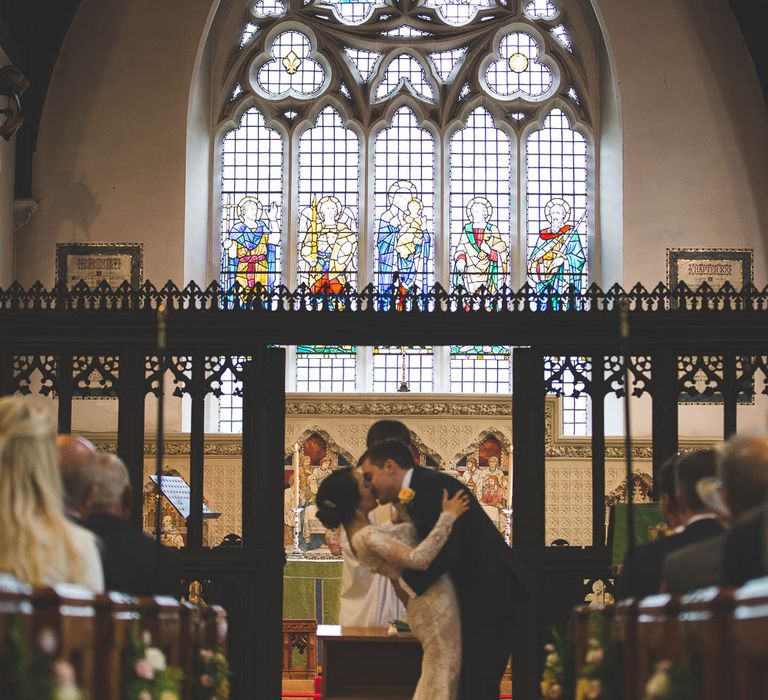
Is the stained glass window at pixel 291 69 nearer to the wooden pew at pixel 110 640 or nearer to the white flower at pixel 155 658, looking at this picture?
the white flower at pixel 155 658

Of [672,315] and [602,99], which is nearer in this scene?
[672,315]

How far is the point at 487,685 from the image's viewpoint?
6.94 meters

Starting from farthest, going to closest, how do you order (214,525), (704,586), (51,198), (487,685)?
(51,198)
(214,525)
(487,685)
(704,586)

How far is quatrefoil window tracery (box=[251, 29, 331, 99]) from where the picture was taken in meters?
16.5

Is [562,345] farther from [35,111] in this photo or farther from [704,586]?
[35,111]

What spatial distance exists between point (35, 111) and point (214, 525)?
4.95 meters

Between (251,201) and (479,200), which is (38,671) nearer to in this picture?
(251,201)

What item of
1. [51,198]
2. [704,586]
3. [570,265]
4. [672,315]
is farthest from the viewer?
[570,265]

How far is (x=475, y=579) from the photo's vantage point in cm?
711

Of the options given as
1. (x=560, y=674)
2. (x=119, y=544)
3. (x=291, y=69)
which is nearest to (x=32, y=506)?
(x=119, y=544)

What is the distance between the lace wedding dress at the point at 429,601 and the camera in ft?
22.4

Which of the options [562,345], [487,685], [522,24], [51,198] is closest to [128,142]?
[51,198]

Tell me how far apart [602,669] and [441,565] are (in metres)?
1.93

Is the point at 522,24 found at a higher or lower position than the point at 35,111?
higher
